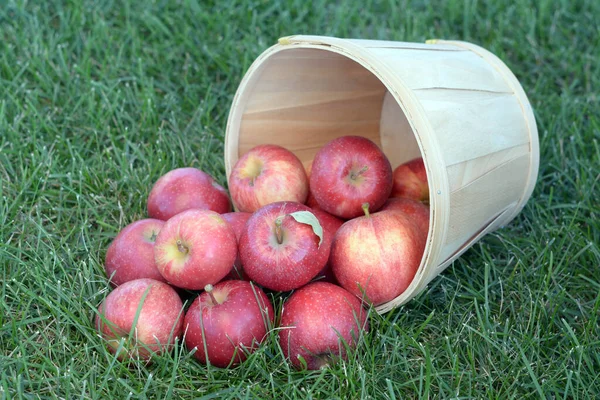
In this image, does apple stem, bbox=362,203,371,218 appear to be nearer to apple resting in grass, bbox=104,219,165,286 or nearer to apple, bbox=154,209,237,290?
apple, bbox=154,209,237,290

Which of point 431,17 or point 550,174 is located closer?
point 550,174

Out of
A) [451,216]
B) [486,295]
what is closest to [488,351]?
[486,295]

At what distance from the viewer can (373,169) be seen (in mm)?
2178

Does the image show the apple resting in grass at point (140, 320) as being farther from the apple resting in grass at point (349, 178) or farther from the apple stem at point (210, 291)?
the apple resting in grass at point (349, 178)

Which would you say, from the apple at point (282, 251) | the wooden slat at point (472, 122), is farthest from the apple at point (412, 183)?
the apple at point (282, 251)

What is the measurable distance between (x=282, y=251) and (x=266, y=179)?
434 mm

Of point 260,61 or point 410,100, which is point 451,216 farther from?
point 260,61

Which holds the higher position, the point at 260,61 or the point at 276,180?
the point at 260,61

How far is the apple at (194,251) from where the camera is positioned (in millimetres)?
1874

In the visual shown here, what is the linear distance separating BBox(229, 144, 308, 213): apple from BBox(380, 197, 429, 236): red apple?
30 centimetres

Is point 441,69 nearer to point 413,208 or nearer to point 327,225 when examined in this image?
point 413,208

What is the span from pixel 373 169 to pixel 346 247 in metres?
0.31

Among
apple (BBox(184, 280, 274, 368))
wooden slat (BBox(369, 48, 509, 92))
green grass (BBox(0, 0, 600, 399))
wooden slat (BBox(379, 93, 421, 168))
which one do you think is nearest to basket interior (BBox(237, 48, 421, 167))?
wooden slat (BBox(379, 93, 421, 168))

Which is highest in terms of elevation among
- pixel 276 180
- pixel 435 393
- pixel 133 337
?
pixel 276 180
